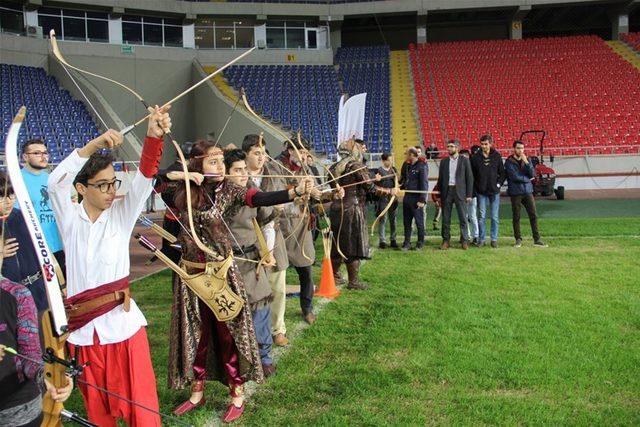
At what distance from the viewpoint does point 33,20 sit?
24594 mm

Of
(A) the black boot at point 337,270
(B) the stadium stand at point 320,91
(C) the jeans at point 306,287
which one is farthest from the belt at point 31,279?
(B) the stadium stand at point 320,91

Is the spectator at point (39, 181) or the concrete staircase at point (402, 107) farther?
the concrete staircase at point (402, 107)

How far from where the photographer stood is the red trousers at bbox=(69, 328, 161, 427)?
2.91 m

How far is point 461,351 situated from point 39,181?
11.4 ft

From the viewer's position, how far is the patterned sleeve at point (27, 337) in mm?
2539

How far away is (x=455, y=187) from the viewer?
10.6m

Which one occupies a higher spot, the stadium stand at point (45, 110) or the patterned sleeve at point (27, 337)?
the stadium stand at point (45, 110)

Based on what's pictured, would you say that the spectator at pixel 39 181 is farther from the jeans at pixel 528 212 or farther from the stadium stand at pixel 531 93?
the stadium stand at pixel 531 93

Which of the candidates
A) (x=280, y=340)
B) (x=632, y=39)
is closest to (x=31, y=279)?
(x=280, y=340)

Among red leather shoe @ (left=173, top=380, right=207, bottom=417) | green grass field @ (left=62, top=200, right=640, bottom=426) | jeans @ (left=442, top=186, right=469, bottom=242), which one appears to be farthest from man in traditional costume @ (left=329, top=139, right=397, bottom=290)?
red leather shoe @ (left=173, top=380, right=207, bottom=417)

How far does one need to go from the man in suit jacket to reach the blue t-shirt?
→ 682 cm

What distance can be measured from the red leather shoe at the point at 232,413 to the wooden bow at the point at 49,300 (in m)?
1.52

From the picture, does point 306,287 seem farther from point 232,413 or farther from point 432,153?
point 432,153

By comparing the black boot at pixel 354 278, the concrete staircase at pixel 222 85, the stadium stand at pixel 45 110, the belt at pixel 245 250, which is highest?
the concrete staircase at pixel 222 85
